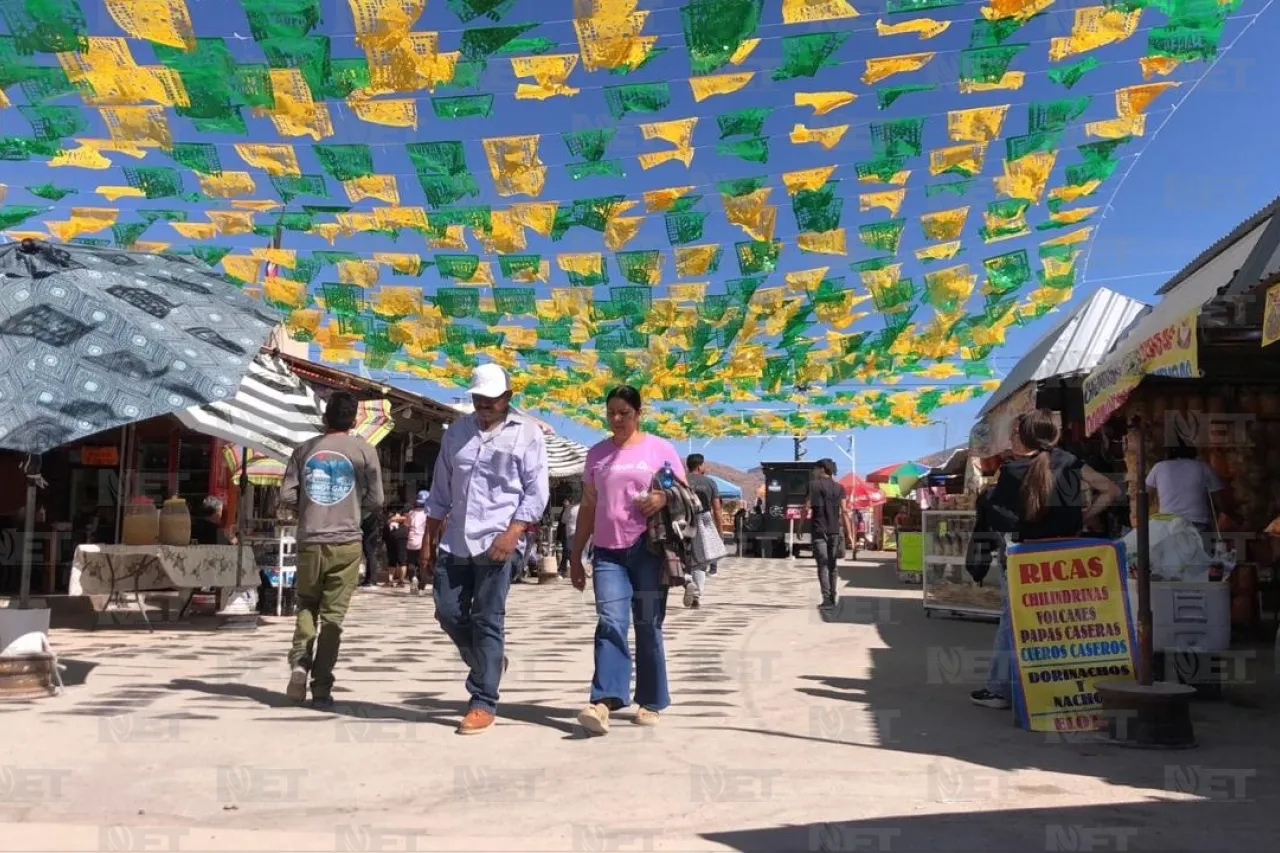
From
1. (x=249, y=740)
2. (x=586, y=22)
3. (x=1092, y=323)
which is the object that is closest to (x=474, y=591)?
(x=249, y=740)

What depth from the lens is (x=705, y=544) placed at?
525 cm

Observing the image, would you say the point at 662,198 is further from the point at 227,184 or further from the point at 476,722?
the point at 476,722

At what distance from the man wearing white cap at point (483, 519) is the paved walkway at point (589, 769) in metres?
0.36

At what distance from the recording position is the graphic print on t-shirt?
5.60 m

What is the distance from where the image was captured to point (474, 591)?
508cm

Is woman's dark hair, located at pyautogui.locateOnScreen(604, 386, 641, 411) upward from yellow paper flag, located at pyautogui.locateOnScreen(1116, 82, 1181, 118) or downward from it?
downward

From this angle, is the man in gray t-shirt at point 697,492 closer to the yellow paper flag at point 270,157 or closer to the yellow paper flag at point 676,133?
the yellow paper flag at point 676,133

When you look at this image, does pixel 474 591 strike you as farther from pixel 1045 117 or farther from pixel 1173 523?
pixel 1045 117

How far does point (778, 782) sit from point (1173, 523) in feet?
11.7

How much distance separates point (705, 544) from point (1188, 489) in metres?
4.04

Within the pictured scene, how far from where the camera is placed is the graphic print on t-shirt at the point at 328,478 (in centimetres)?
560
